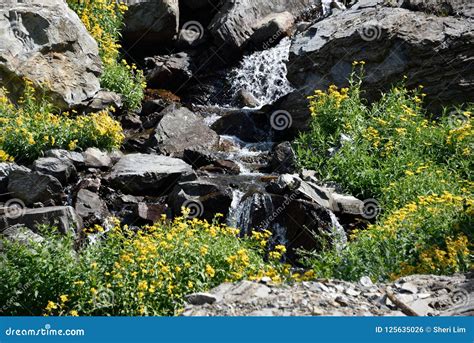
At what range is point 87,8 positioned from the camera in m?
15.0

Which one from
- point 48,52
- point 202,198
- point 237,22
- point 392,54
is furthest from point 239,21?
point 202,198

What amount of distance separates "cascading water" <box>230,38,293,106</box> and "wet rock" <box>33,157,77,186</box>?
5.68 meters

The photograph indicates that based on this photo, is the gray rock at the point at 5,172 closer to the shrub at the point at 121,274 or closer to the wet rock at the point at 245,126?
the shrub at the point at 121,274

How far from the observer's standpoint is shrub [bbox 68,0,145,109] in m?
14.2

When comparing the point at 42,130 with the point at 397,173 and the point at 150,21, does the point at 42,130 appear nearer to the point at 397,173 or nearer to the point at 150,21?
the point at 397,173

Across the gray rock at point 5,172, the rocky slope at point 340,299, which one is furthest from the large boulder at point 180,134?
the rocky slope at point 340,299

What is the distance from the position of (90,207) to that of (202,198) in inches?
64.4

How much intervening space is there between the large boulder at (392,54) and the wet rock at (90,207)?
4.37 meters

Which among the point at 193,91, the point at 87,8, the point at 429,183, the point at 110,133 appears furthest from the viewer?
the point at 193,91

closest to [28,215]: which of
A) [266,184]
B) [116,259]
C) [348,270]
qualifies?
[116,259]

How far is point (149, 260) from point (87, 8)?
31.4 feet

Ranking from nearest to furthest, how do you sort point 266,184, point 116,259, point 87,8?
1. point 116,259
2. point 266,184
3. point 87,8

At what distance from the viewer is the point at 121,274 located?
6715 mm

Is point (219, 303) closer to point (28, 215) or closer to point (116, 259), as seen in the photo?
point (116, 259)
